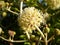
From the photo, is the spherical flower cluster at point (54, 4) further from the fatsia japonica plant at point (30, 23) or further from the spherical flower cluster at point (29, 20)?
the spherical flower cluster at point (29, 20)

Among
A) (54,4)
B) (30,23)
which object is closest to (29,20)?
(30,23)

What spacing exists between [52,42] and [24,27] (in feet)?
0.83

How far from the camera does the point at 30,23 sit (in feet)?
6.12

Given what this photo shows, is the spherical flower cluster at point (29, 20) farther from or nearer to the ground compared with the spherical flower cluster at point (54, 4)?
nearer to the ground

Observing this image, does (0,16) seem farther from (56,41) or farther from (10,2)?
(56,41)

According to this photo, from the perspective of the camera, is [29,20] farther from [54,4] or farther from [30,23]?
[54,4]

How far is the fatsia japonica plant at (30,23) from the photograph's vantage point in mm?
1877

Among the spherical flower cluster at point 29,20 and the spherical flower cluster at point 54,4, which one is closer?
the spherical flower cluster at point 29,20

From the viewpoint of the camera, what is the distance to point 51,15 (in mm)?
2123

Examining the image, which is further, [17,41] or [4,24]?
[4,24]

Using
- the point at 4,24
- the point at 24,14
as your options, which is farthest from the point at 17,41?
the point at 4,24

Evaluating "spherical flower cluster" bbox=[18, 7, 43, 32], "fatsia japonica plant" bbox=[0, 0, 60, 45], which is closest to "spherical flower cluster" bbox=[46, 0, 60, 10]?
"fatsia japonica plant" bbox=[0, 0, 60, 45]

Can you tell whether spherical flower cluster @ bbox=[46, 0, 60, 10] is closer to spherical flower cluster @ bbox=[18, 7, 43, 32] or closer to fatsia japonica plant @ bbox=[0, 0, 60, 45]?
fatsia japonica plant @ bbox=[0, 0, 60, 45]

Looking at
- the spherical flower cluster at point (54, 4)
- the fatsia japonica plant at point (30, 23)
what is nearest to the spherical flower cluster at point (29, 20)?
the fatsia japonica plant at point (30, 23)
